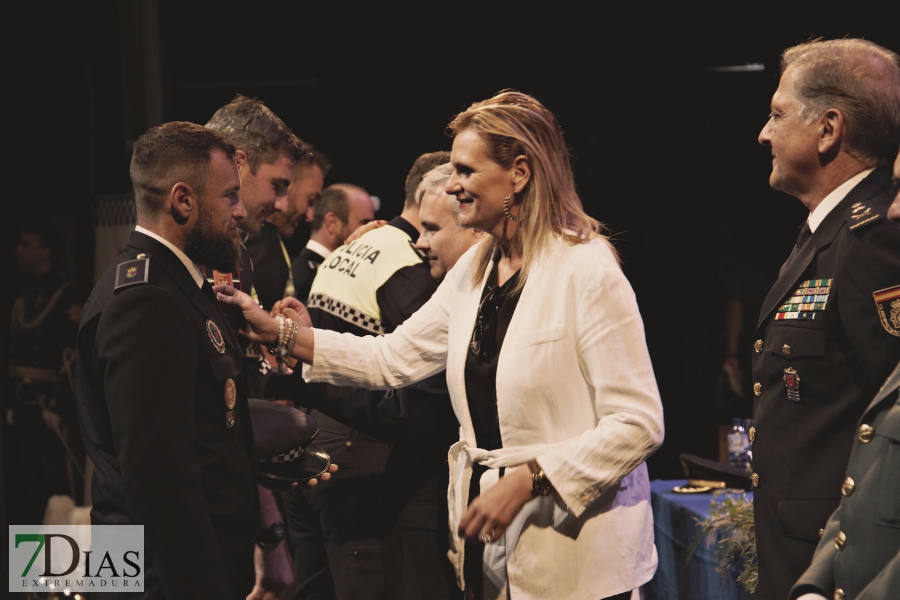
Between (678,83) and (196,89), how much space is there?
306 cm

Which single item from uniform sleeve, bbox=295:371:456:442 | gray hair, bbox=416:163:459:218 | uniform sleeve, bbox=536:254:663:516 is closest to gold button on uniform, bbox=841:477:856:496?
uniform sleeve, bbox=536:254:663:516

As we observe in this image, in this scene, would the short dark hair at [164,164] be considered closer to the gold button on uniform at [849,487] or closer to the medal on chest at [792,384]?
the medal on chest at [792,384]

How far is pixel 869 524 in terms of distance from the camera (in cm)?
137

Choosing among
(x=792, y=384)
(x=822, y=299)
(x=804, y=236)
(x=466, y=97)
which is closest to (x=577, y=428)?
(x=792, y=384)

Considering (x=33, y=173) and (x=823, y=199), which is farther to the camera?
(x=33, y=173)

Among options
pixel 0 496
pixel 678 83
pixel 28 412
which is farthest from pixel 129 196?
pixel 678 83

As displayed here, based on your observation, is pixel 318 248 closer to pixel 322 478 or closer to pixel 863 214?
pixel 322 478

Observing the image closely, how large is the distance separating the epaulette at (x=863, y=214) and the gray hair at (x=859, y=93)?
0.56 feet

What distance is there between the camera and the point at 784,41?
485 centimetres

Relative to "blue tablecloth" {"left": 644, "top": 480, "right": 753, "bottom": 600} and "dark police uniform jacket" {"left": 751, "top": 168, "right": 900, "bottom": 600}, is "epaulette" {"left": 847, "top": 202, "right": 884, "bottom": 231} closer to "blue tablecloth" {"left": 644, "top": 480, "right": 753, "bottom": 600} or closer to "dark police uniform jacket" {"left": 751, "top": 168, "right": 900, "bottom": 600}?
"dark police uniform jacket" {"left": 751, "top": 168, "right": 900, "bottom": 600}

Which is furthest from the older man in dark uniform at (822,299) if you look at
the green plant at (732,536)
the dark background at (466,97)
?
the dark background at (466,97)

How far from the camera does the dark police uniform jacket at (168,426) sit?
181 centimetres

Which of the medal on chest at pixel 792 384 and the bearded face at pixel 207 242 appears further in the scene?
the bearded face at pixel 207 242

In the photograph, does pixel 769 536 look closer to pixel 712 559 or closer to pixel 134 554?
pixel 712 559
